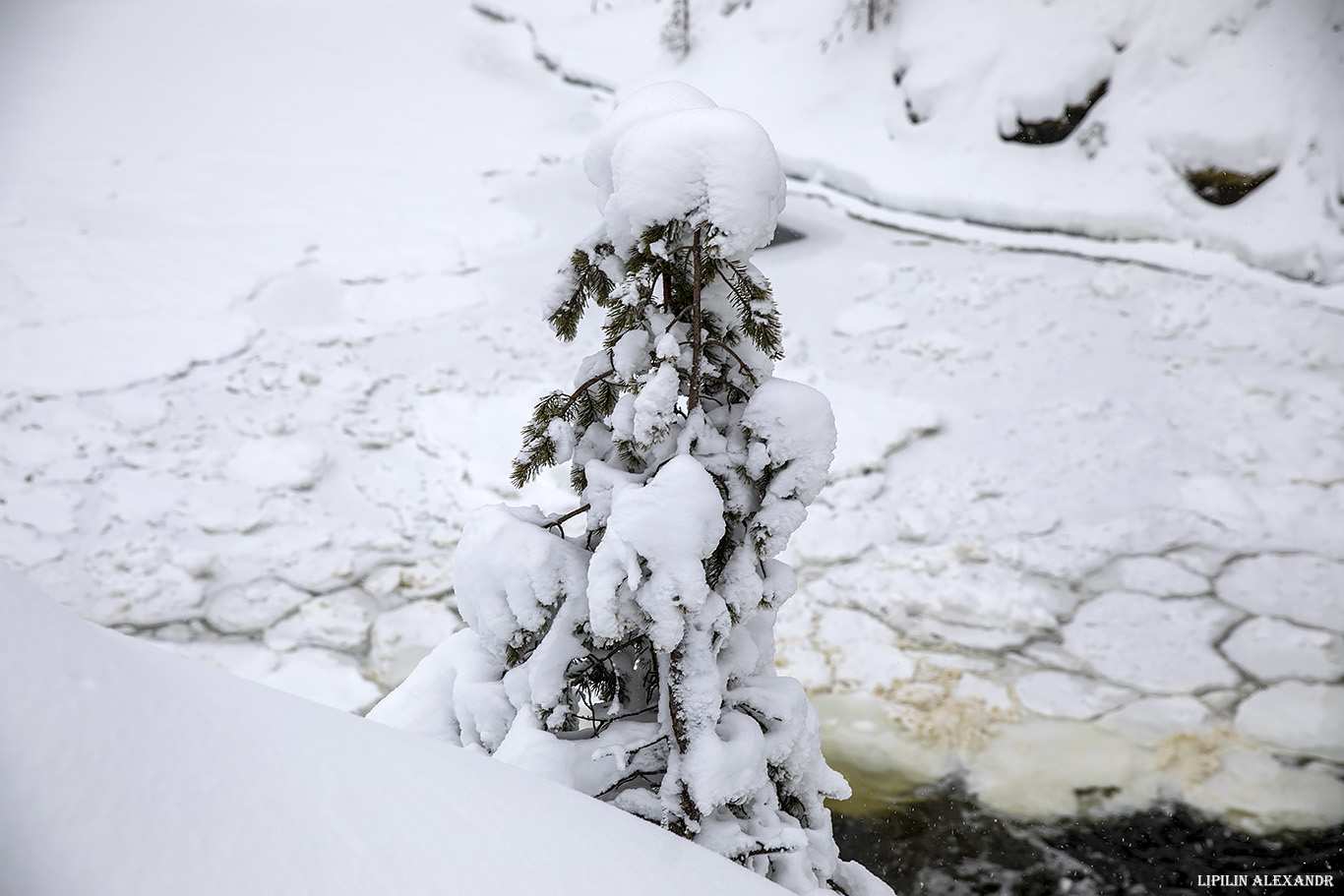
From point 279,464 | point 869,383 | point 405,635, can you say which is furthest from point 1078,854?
point 279,464

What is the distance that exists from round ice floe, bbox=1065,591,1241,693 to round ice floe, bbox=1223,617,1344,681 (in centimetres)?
10

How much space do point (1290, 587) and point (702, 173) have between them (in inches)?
202

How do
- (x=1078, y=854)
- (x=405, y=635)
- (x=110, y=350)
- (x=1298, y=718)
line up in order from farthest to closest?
(x=110, y=350) → (x=405, y=635) → (x=1298, y=718) → (x=1078, y=854)

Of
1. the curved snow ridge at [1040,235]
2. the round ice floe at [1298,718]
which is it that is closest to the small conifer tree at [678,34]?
the curved snow ridge at [1040,235]

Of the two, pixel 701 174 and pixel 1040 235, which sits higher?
pixel 1040 235

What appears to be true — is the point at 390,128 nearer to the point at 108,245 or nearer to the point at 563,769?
the point at 108,245

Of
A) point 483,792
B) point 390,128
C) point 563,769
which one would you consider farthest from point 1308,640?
point 390,128

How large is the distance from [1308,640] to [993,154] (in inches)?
292

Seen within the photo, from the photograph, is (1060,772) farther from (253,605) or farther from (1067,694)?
(253,605)

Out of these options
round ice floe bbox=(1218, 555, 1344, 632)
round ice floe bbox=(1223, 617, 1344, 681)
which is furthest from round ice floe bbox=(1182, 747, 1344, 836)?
round ice floe bbox=(1218, 555, 1344, 632)

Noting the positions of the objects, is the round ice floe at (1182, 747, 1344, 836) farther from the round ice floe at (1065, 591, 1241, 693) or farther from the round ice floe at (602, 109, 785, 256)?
the round ice floe at (602, 109, 785, 256)

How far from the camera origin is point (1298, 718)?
13.8 ft

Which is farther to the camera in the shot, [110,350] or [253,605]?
[110,350]

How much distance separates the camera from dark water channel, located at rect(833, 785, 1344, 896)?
142 inches
